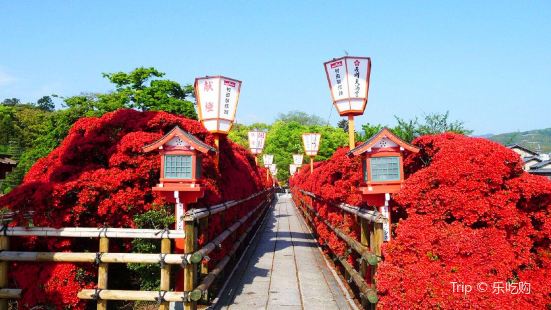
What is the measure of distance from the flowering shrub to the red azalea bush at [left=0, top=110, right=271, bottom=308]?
280cm

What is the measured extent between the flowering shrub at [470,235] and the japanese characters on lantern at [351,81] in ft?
9.18

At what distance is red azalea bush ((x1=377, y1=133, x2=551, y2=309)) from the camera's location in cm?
356

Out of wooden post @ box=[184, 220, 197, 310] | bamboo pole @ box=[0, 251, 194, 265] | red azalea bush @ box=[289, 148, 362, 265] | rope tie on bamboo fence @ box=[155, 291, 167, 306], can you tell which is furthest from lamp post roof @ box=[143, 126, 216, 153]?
red azalea bush @ box=[289, 148, 362, 265]

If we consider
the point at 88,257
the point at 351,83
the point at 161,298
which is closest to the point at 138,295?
the point at 161,298

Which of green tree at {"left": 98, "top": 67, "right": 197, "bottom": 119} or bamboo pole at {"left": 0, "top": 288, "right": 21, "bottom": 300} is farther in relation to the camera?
green tree at {"left": 98, "top": 67, "right": 197, "bottom": 119}

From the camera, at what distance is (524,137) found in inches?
7416

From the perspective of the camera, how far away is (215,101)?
7285 mm

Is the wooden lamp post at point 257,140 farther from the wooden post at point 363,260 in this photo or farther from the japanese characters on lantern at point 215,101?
the wooden post at point 363,260

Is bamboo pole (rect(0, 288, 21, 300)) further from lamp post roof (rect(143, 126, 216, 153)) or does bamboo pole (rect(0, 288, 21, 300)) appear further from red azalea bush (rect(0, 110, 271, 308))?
lamp post roof (rect(143, 126, 216, 153))

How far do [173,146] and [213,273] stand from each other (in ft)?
6.16

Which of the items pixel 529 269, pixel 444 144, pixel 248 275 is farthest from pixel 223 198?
pixel 529 269

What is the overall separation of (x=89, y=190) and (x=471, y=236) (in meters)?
4.95

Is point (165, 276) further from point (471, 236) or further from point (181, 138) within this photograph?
point (471, 236)

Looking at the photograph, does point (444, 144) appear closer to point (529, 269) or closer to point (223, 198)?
point (529, 269)
